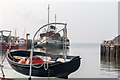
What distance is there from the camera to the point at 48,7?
7044 centimetres

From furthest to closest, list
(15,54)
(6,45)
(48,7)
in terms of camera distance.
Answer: (48,7)
(6,45)
(15,54)

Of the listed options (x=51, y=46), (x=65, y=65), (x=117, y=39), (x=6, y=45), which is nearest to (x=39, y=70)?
(x=65, y=65)

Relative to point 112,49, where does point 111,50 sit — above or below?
below

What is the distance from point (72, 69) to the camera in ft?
36.9

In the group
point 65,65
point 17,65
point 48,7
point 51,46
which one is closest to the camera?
point 65,65

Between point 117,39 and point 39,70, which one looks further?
point 117,39

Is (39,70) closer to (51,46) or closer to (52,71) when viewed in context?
(52,71)

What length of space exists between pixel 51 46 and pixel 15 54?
163 feet

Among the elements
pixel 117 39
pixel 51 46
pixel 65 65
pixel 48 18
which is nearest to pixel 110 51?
pixel 117 39

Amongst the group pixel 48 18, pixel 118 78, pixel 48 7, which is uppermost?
pixel 48 7

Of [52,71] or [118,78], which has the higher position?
[52,71]

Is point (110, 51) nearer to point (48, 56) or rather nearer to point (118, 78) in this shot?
point (118, 78)

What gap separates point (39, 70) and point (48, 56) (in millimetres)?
4249

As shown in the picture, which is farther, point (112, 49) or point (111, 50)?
point (111, 50)
